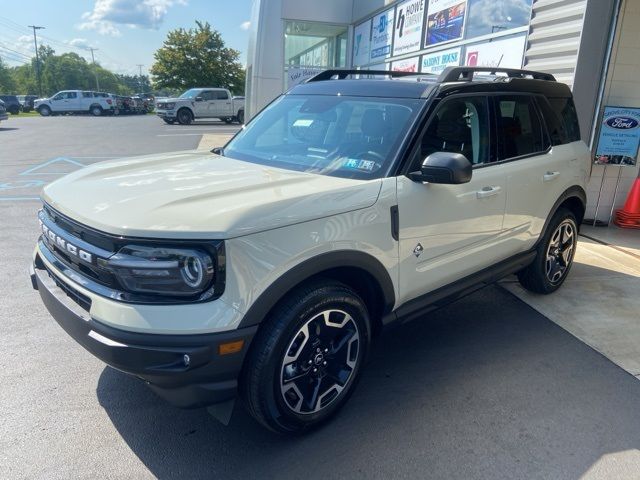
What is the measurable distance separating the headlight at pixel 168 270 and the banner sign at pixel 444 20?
26.4 feet

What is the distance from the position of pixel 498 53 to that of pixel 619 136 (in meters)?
2.21

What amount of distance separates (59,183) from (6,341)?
1.39m

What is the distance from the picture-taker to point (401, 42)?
10.9m

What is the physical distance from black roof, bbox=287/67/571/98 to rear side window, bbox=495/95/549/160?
0.10 metres

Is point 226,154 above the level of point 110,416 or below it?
above

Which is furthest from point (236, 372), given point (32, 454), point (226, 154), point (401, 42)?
point (401, 42)

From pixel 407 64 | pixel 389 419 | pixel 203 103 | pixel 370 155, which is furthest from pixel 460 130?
pixel 203 103

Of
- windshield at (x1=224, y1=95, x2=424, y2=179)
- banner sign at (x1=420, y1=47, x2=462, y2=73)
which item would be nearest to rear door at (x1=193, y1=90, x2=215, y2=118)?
banner sign at (x1=420, y1=47, x2=462, y2=73)

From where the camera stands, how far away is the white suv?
6.85 ft

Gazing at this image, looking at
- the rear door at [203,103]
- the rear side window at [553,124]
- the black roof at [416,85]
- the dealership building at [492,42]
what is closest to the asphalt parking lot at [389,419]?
the rear side window at [553,124]

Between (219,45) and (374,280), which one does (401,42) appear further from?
(219,45)

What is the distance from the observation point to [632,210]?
6723mm

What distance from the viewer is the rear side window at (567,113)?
4.22 metres

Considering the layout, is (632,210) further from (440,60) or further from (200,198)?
(200,198)
